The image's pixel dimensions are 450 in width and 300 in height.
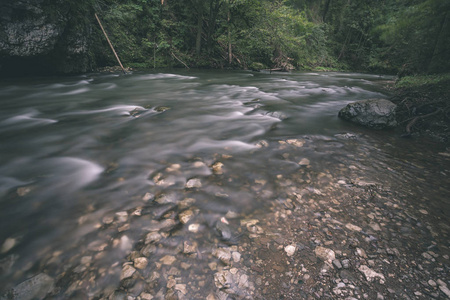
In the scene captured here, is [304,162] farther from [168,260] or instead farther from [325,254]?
Answer: [168,260]

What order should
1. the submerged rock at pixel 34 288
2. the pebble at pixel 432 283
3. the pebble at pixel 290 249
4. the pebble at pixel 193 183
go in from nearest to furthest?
the submerged rock at pixel 34 288
the pebble at pixel 432 283
the pebble at pixel 290 249
the pebble at pixel 193 183

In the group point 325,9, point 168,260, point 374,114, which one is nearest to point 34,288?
point 168,260

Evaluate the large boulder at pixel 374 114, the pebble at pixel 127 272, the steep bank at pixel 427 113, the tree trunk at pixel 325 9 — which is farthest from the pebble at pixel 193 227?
the tree trunk at pixel 325 9

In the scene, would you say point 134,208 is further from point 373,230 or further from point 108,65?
point 108,65

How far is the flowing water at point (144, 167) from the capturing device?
167 cm

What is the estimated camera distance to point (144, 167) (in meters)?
2.68

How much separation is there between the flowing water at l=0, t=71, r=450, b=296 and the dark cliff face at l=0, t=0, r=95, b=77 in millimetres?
2718

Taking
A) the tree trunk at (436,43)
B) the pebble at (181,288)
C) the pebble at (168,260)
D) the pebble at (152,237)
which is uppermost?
the tree trunk at (436,43)

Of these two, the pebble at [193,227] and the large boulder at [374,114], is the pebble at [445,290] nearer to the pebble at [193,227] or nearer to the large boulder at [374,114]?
the pebble at [193,227]

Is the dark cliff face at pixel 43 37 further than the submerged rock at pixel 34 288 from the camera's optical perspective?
Yes

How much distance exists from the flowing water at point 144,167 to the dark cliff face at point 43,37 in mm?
2718

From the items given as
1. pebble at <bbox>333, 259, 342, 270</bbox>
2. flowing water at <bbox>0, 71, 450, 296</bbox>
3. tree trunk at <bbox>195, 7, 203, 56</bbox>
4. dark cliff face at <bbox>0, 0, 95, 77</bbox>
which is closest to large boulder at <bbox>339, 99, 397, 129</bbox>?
flowing water at <bbox>0, 71, 450, 296</bbox>

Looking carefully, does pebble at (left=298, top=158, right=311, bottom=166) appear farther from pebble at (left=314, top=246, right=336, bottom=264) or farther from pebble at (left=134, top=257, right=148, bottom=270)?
pebble at (left=134, top=257, right=148, bottom=270)

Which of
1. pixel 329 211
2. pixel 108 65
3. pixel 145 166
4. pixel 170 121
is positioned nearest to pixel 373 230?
pixel 329 211
